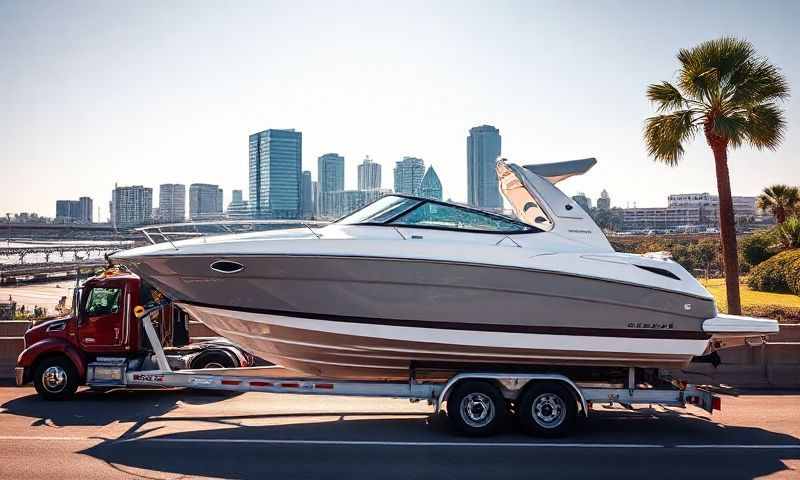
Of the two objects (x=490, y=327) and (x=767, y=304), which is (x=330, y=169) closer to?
(x=767, y=304)

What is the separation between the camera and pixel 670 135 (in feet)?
46.0

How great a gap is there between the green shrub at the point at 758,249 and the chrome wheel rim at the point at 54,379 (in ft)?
77.6

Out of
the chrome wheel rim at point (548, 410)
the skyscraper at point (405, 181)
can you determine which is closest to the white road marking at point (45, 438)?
the skyscraper at point (405, 181)

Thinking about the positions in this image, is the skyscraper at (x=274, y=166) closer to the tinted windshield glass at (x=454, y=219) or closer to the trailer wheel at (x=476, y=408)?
the tinted windshield glass at (x=454, y=219)

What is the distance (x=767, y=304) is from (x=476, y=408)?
45.1 ft

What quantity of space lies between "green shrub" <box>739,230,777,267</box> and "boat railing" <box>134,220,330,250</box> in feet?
69.7

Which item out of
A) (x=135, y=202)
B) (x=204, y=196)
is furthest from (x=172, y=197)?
(x=135, y=202)

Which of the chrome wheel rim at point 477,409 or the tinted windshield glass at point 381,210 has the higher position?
the tinted windshield glass at point 381,210

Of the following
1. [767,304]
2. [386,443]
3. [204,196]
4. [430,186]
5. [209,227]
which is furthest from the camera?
[204,196]

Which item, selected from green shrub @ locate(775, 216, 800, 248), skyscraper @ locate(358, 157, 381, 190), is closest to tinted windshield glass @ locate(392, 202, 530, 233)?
skyscraper @ locate(358, 157, 381, 190)

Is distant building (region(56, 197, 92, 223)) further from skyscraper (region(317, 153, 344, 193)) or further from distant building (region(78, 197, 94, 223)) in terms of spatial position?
skyscraper (region(317, 153, 344, 193))

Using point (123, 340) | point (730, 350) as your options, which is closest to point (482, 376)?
point (123, 340)

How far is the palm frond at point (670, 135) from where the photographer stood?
1403 centimetres

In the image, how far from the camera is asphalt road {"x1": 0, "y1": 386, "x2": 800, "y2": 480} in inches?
256
